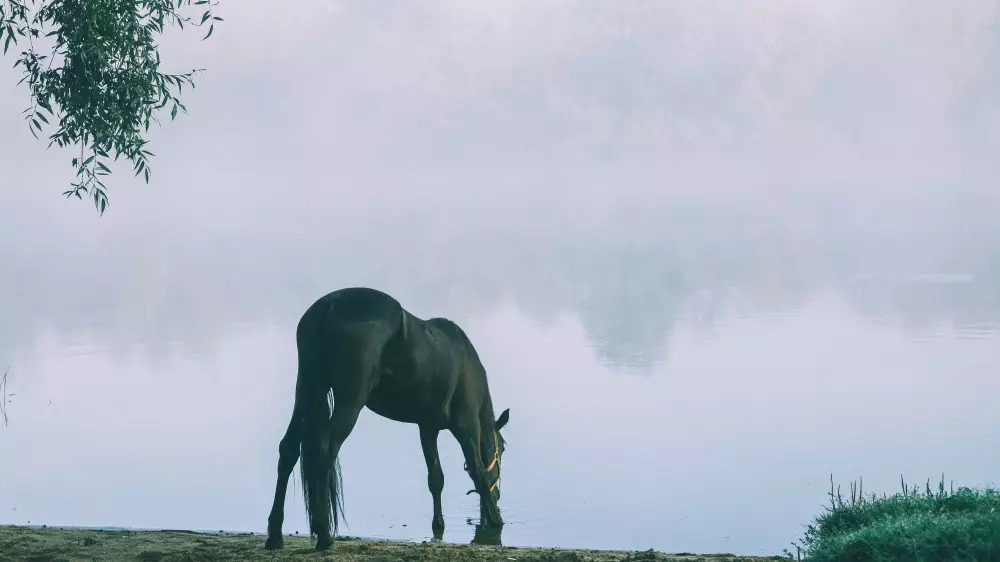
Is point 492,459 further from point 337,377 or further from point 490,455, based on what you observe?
point 337,377

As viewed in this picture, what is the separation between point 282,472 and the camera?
1008 cm

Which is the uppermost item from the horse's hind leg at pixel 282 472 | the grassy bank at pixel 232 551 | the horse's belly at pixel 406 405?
the horse's belly at pixel 406 405

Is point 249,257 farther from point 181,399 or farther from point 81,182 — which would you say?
point 81,182

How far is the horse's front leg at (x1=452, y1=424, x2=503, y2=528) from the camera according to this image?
38.8 feet

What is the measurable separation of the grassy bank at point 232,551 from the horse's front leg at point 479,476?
58.0 inches

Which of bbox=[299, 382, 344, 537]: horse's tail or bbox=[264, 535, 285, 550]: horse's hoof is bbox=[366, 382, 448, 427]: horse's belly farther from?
bbox=[264, 535, 285, 550]: horse's hoof

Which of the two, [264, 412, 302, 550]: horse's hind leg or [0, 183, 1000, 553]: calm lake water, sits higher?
[0, 183, 1000, 553]: calm lake water

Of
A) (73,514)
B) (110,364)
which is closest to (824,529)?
(73,514)

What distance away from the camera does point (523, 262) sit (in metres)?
70.4

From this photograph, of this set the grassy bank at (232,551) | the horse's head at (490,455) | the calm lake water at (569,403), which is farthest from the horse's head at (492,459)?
the grassy bank at (232,551)

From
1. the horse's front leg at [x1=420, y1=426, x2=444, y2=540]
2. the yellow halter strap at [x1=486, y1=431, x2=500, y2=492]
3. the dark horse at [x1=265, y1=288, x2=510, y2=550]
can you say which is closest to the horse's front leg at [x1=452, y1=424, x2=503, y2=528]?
the yellow halter strap at [x1=486, y1=431, x2=500, y2=492]

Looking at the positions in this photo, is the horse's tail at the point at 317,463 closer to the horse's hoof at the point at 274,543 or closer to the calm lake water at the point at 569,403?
the horse's hoof at the point at 274,543

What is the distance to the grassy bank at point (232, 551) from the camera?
938 cm

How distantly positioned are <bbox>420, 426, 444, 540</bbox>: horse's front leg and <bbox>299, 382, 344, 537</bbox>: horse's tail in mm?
2116
